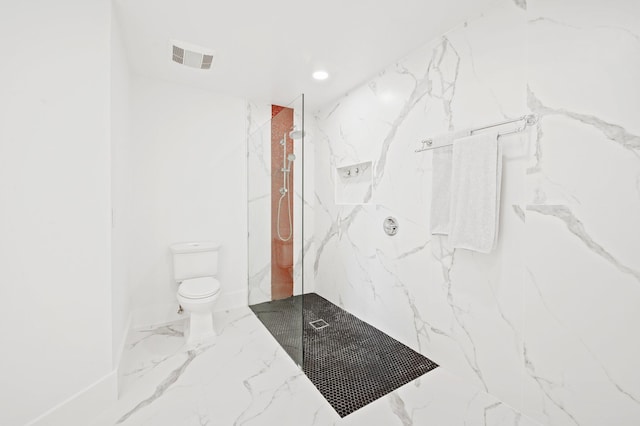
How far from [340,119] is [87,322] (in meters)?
2.59

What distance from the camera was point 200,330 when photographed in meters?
2.21

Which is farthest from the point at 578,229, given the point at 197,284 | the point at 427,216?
the point at 197,284

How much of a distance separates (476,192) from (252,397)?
180 centimetres

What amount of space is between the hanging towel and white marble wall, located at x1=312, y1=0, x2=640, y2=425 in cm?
13

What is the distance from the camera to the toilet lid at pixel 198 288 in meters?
2.14

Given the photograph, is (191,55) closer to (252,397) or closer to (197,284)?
(197,284)

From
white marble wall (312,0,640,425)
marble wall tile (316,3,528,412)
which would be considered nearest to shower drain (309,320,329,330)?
marble wall tile (316,3,528,412)

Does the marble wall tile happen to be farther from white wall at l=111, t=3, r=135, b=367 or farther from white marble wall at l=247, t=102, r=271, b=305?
white wall at l=111, t=3, r=135, b=367

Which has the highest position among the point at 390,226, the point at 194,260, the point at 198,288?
the point at 390,226

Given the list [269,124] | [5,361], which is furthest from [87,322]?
[269,124]

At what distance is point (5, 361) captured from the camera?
45.4 inches

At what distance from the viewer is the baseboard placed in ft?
4.08

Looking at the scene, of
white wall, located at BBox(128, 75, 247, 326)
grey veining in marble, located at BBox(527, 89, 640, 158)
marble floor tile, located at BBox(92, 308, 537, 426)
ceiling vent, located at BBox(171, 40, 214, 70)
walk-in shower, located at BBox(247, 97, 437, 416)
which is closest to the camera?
grey veining in marble, located at BBox(527, 89, 640, 158)

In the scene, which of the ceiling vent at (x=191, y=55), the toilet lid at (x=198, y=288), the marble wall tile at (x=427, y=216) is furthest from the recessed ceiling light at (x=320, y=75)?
the toilet lid at (x=198, y=288)
